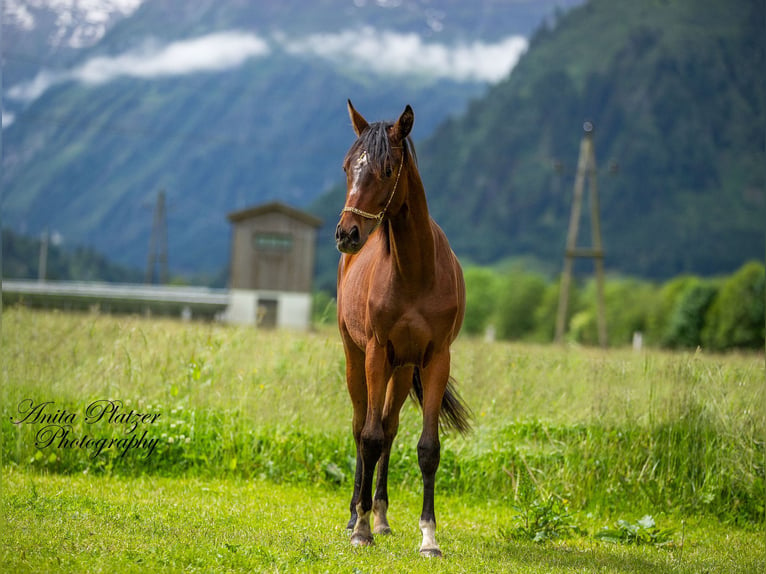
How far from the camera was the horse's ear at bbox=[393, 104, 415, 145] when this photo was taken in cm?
581

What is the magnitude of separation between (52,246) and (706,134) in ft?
484

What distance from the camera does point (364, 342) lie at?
649cm

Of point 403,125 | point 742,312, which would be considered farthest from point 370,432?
point 742,312

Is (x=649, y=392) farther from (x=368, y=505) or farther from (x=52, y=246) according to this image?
(x=52, y=246)

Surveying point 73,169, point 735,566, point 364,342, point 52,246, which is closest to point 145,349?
point 364,342

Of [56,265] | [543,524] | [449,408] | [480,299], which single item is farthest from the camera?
[56,265]

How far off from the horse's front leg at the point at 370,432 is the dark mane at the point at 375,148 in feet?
4.28

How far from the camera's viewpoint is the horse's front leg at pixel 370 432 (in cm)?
600

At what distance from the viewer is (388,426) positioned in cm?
667

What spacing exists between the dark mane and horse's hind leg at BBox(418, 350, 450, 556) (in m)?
1.44

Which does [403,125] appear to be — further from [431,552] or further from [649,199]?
[649,199]

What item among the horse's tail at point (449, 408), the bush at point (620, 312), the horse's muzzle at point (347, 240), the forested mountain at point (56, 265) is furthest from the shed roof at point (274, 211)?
the horse's muzzle at point (347, 240)

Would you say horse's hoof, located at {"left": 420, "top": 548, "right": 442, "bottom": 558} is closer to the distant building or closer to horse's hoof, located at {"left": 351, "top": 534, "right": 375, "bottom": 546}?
horse's hoof, located at {"left": 351, "top": 534, "right": 375, "bottom": 546}

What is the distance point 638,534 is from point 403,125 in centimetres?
403
